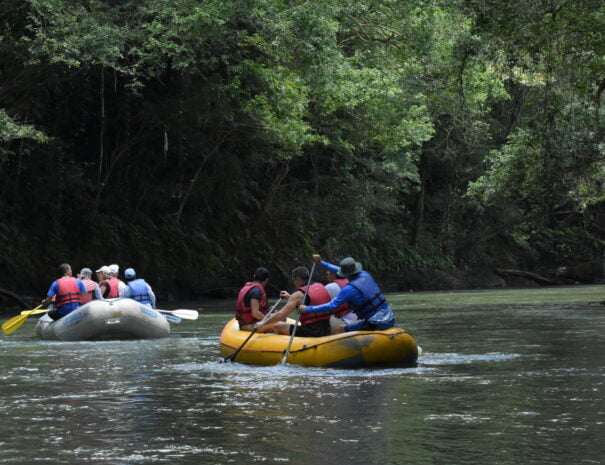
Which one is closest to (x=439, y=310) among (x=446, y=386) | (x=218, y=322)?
(x=218, y=322)

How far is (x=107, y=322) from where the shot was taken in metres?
18.1

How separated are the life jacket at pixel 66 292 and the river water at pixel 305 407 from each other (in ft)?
7.68

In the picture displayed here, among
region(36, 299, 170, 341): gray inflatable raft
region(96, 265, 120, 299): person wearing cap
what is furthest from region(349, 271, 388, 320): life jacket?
region(96, 265, 120, 299): person wearing cap

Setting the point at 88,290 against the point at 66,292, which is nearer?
the point at 66,292

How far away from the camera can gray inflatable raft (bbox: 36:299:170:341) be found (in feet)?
59.3

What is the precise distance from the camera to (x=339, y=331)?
13.8 meters

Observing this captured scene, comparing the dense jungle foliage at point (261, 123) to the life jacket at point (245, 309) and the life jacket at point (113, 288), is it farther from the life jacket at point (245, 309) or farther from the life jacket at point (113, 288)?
the life jacket at point (245, 309)

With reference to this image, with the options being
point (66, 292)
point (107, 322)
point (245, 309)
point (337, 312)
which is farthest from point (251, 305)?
point (66, 292)

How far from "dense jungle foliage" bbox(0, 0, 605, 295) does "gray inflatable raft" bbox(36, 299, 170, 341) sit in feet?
17.7

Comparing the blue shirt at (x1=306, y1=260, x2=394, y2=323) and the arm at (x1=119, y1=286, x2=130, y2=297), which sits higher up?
the arm at (x1=119, y1=286, x2=130, y2=297)

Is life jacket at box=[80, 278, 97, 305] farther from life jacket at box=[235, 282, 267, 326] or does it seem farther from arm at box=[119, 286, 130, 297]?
life jacket at box=[235, 282, 267, 326]

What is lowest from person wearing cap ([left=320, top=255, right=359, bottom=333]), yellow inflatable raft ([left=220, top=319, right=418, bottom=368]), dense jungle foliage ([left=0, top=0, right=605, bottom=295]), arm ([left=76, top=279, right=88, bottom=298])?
yellow inflatable raft ([left=220, top=319, right=418, bottom=368])

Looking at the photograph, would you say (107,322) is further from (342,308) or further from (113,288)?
(342,308)

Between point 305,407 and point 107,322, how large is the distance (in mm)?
8876
